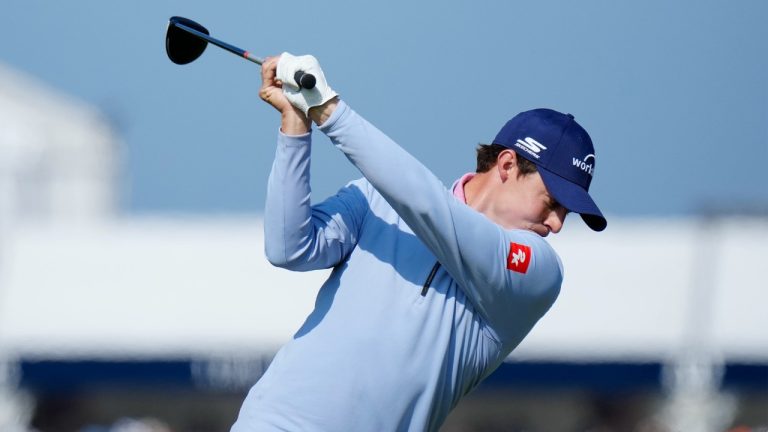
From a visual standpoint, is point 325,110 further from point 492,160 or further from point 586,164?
point 586,164

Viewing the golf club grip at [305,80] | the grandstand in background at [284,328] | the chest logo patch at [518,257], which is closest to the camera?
the golf club grip at [305,80]

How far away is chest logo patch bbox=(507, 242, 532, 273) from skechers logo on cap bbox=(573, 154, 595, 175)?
28 centimetres

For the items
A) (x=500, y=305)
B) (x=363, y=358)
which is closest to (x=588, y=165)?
(x=500, y=305)

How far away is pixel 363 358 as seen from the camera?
146 inches

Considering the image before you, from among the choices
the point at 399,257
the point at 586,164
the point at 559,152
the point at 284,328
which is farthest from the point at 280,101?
the point at 284,328

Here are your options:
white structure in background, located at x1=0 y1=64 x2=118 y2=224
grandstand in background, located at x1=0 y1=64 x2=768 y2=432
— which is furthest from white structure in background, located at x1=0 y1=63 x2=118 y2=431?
grandstand in background, located at x1=0 y1=64 x2=768 y2=432

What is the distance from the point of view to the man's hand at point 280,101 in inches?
141

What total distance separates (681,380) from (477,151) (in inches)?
402

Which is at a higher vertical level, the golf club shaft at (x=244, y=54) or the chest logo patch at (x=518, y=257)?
the golf club shaft at (x=244, y=54)

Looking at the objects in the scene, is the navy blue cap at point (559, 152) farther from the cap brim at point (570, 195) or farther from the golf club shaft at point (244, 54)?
the golf club shaft at point (244, 54)

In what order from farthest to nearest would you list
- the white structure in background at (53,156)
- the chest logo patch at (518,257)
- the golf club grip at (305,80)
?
1. the white structure in background at (53,156)
2. the chest logo patch at (518,257)
3. the golf club grip at (305,80)

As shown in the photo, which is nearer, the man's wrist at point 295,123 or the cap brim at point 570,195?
the man's wrist at point 295,123

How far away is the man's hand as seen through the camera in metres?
3.58

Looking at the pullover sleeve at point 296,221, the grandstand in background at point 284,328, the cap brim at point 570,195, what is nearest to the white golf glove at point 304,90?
the pullover sleeve at point 296,221
